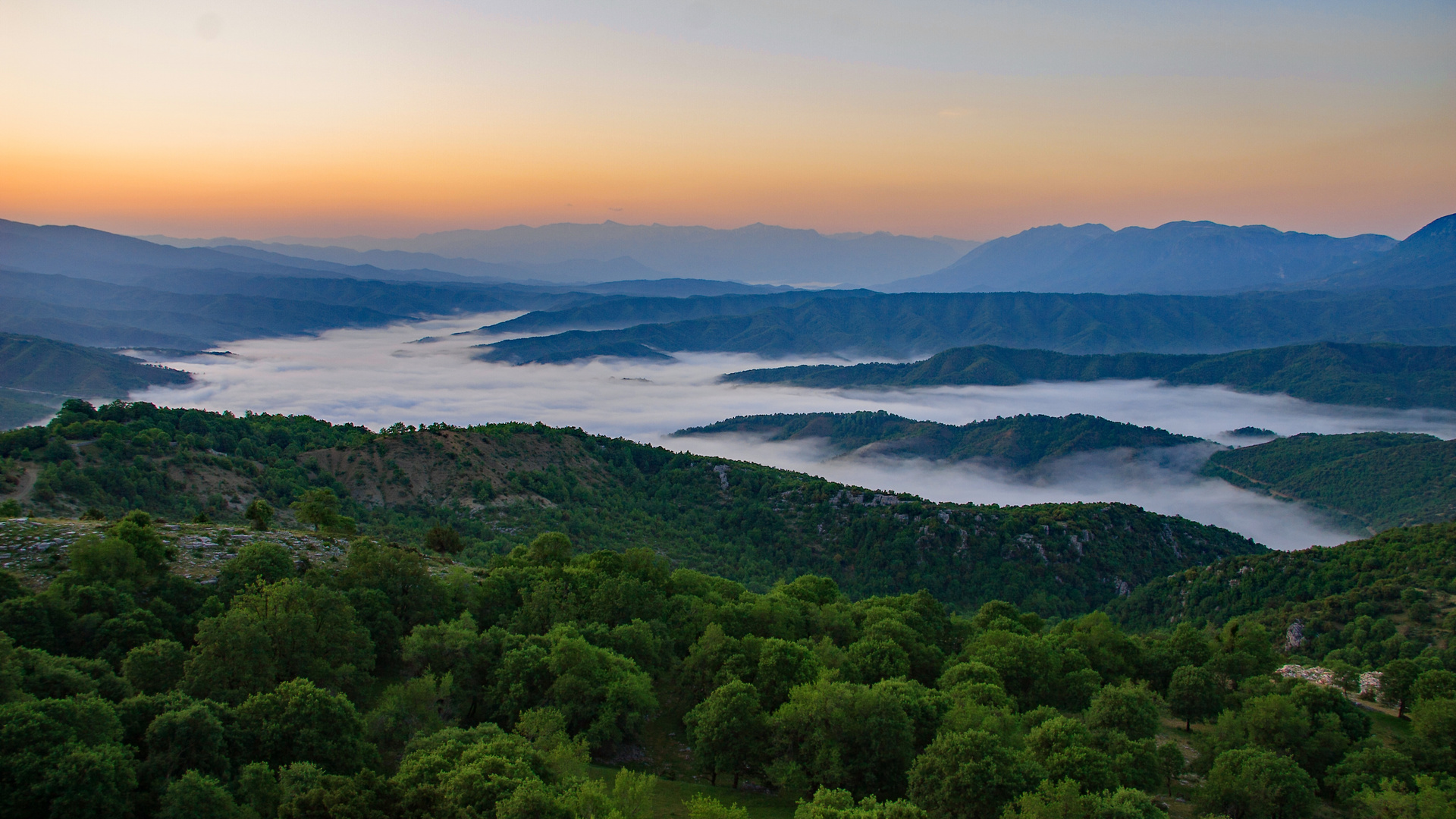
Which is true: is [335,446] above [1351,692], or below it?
above

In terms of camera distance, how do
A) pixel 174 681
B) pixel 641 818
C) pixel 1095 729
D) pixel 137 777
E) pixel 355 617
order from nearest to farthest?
pixel 137 777, pixel 641 818, pixel 174 681, pixel 1095 729, pixel 355 617

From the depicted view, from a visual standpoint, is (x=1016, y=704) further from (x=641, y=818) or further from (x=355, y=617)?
(x=355, y=617)

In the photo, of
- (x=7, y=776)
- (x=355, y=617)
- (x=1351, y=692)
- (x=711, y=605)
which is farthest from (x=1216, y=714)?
(x=7, y=776)

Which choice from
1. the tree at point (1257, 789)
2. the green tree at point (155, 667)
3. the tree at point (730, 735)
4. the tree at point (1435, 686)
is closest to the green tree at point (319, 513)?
the green tree at point (155, 667)

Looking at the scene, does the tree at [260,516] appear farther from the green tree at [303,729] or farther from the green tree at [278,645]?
the green tree at [303,729]

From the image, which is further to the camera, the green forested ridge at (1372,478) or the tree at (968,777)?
the green forested ridge at (1372,478)
